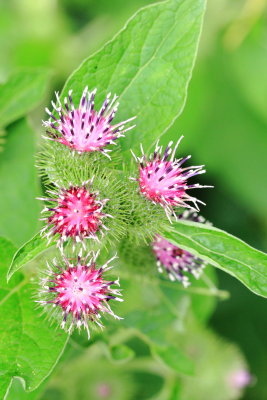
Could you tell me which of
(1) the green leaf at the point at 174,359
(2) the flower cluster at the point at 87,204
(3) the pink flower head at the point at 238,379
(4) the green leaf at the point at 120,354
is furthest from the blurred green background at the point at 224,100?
(2) the flower cluster at the point at 87,204

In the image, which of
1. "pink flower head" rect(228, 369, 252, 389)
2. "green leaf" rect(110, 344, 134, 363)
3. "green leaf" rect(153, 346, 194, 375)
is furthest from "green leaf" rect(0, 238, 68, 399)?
"pink flower head" rect(228, 369, 252, 389)

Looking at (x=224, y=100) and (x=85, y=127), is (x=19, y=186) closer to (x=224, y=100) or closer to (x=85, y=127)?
(x=85, y=127)

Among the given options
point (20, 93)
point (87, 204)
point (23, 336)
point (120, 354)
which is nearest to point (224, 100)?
point (20, 93)

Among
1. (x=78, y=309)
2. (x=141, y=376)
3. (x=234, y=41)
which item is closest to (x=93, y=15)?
(x=234, y=41)

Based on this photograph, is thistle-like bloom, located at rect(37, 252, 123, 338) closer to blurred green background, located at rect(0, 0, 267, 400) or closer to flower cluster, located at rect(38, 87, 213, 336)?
flower cluster, located at rect(38, 87, 213, 336)

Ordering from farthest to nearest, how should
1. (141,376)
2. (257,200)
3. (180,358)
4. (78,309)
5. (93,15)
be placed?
(93,15)
(257,200)
(141,376)
(180,358)
(78,309)

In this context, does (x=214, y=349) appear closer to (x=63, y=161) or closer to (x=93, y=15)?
(x=63, y=161)
